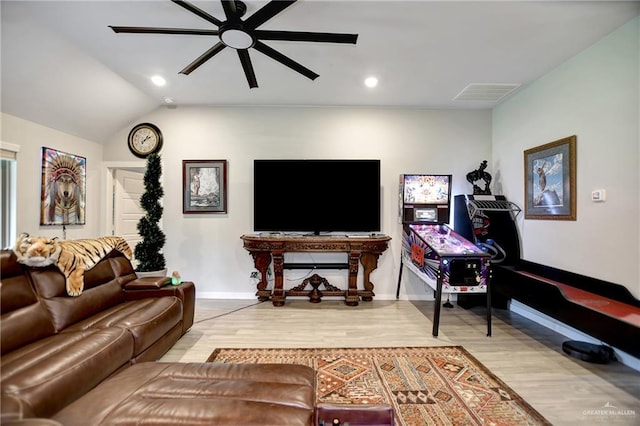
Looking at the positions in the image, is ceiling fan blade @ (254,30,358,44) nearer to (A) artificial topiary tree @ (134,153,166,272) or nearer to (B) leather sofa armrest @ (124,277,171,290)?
(A) artificial topiary tree @ (134,153,166,272)

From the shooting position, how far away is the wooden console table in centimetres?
365

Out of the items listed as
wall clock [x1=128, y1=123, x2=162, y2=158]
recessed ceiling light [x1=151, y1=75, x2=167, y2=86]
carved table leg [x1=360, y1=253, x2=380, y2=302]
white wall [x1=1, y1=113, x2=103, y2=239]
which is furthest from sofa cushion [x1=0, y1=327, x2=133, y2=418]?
wall clock [x1=128, y1=123, x2=162, y2=158]

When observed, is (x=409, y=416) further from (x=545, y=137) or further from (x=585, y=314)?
(x=545, y=137)

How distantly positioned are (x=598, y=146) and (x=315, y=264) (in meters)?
3.49

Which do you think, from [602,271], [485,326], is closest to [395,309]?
[485,326]

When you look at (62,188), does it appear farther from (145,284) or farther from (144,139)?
(145,284)

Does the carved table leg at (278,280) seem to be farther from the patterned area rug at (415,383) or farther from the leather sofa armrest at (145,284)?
the leather sofa armrest at (145,284)

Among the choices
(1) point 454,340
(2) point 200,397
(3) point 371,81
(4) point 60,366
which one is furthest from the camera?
(3) point 371,81

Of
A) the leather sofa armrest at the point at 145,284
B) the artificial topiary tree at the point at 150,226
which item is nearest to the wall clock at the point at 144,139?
the artificial topiary tree at the point at 150,226

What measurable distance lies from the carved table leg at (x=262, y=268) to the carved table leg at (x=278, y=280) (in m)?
0.14

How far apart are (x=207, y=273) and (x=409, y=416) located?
3.41 m

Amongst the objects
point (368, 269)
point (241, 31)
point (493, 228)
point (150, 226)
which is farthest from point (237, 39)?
point (493, 228)

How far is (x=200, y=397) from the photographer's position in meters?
1.27

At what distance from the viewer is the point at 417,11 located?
220 centimetres
